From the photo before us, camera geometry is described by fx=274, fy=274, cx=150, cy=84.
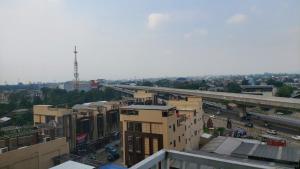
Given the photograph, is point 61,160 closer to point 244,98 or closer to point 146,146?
point 146,146

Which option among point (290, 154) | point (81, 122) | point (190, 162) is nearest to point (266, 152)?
point (290, 154)

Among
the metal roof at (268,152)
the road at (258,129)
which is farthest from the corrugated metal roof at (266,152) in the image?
the road at (258,129)

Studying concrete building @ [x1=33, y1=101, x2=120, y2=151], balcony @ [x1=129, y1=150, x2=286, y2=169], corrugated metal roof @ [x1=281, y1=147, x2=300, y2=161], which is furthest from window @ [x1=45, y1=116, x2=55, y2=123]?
balcony @ [x1=129, y1=150, x2=286, y2=169]

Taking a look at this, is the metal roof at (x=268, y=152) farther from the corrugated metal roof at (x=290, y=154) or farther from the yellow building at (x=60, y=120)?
the yellow building at (x=60, y=120)

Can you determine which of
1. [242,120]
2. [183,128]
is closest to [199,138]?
[183,128]

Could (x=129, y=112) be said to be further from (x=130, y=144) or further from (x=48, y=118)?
(x=48, y=118)
